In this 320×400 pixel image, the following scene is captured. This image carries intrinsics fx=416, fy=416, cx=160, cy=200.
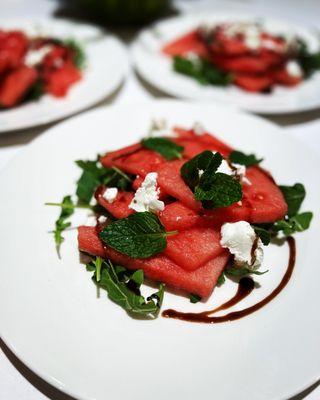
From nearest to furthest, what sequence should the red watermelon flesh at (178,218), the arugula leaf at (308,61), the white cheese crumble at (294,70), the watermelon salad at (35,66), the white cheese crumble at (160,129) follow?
the red watermelon flesh at (178,218), the white cheese crumble at (160,129), the watermelon salad at (35,66), the white cheese crumble at (294,70), the arugula leaf at (308,61)

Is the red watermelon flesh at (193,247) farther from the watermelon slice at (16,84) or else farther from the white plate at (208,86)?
the watermelon slice at (16,84)

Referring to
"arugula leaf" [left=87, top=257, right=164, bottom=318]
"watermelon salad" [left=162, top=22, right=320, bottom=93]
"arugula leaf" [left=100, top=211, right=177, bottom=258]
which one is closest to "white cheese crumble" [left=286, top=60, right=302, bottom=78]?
"watermelon salad" [left=162, top=22, right=320, bottom=93]

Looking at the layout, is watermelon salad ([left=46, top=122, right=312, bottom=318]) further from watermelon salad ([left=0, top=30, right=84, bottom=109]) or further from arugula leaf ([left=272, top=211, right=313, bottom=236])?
watermelon salad ([left=0, top=30, right=84, bottom=109])

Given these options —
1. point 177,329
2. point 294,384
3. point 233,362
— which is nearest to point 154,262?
point 177,329

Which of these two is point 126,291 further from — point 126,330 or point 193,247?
point 193,247

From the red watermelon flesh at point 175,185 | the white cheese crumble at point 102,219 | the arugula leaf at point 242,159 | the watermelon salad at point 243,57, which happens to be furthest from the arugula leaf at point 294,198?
the watermelon salad at point 243,57

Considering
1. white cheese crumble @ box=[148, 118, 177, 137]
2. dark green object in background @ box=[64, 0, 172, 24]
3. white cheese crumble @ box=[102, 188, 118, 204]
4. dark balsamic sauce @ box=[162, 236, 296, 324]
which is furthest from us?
dark green object in background @ box=[64, 0, 172, 24]

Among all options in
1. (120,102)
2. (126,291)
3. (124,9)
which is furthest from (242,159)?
(124,9)
